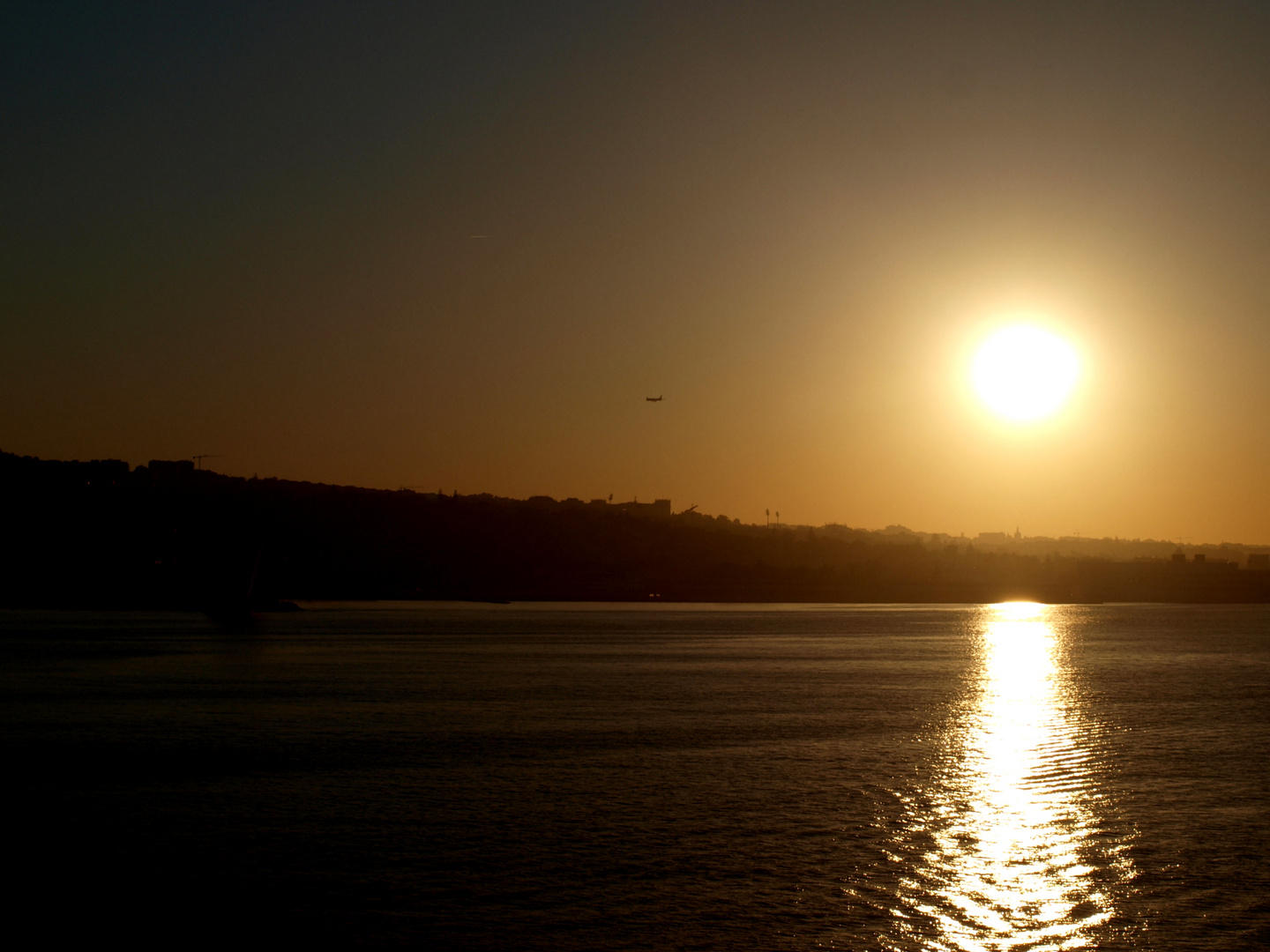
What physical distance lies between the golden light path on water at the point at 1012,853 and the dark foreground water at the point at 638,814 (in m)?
0.07

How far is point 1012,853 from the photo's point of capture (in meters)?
17.7

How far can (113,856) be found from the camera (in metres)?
17.3

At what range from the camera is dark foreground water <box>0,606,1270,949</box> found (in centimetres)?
1420

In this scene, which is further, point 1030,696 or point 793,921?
point 1030,696

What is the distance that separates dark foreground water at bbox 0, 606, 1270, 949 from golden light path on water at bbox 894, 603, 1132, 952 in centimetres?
7

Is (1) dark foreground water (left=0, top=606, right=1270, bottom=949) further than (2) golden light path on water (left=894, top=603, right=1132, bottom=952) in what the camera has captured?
Yes

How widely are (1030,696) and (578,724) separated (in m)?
20.3

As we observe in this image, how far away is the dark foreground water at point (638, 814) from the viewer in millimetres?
14195

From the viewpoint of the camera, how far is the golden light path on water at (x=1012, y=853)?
13797 millimetres

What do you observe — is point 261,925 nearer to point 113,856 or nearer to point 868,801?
point 113,856

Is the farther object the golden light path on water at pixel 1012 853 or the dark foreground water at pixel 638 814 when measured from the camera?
the dark foreground water at pixel 638 814

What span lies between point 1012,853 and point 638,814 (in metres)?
6.12

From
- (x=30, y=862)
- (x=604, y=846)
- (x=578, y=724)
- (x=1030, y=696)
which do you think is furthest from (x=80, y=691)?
(x=1030, y=696)

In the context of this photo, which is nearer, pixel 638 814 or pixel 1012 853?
pixel 1012 853
